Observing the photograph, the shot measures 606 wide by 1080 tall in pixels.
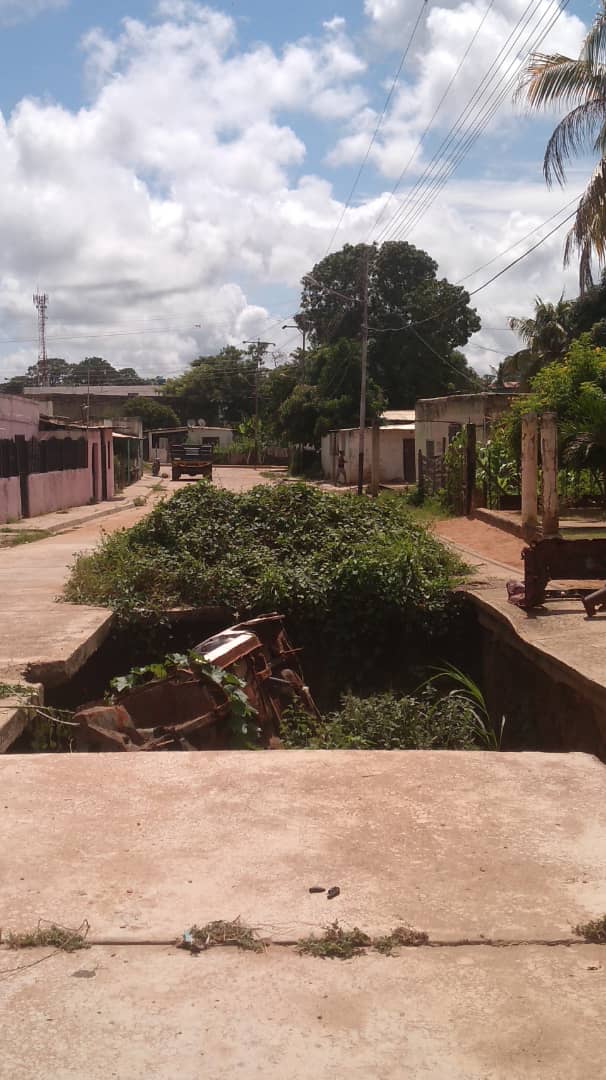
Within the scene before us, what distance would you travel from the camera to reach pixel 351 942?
10.6 ft

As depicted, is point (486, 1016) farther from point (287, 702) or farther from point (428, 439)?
point (428, 439)

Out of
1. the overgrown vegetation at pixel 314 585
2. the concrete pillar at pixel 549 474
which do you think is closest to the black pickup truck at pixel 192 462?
the concrete pillar at pixel 549 474

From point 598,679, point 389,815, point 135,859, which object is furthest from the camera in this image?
point 598,679

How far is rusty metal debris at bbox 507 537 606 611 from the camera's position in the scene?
367 inches

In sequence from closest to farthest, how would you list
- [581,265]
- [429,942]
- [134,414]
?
1. [429,942]
2. [581,265]
3. [134,414]

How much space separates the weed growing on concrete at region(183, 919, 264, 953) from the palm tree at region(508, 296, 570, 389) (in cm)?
3736

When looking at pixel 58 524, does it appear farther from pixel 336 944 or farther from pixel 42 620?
A: pixel 336 944

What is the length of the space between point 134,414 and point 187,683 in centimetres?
7004

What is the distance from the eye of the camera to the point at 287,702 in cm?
909

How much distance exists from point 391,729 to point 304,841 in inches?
145

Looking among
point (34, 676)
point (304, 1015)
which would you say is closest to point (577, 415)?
point (34, 676)

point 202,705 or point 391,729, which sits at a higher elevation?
point 202,705

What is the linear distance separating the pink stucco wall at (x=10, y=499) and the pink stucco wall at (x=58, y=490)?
1074mm

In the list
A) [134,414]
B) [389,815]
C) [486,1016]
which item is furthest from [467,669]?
[134,414]
